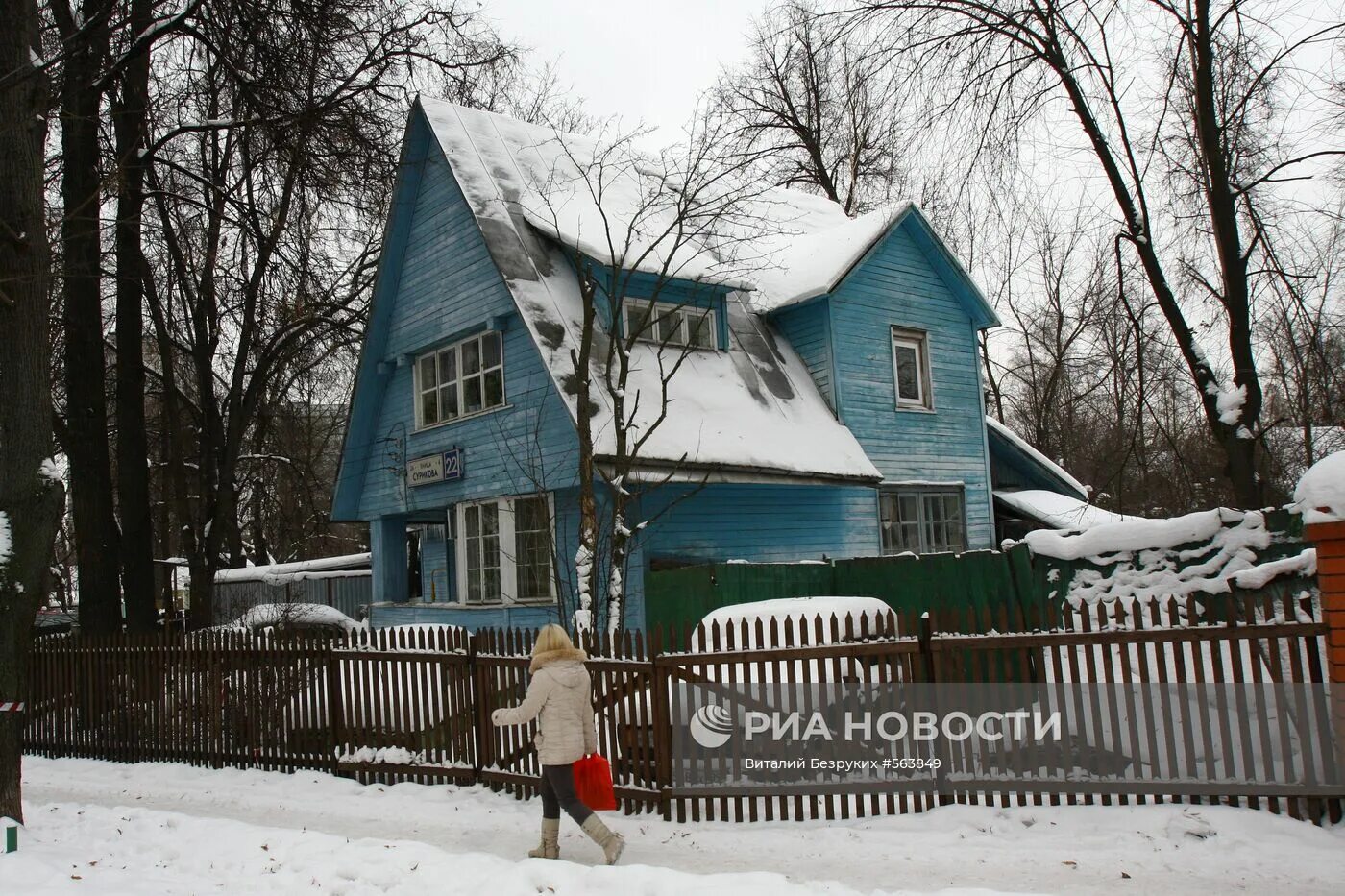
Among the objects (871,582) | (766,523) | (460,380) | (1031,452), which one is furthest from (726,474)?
(1031,452)

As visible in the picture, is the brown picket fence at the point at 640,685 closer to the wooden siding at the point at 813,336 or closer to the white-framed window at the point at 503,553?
the white-framed window at the point at 503,553

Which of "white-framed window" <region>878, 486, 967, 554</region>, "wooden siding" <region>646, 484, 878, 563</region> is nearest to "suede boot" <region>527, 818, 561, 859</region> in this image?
"wooden siding" <region>646, 484, 878, 563</region>

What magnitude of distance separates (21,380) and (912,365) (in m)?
14.3

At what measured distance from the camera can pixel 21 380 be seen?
758 centimetres

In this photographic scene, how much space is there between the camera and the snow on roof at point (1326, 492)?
19.7 feet

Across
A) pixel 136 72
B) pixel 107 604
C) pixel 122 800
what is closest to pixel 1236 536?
pixel 122 800

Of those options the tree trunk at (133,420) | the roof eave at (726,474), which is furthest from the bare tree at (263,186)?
the roof eave at (726,474)

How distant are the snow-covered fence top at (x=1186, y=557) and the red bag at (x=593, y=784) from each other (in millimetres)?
4149

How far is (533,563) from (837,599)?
20.9 feet

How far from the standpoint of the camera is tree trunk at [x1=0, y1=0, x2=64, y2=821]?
735cm

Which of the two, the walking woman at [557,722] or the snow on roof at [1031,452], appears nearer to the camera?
the walking woman at [557,722]

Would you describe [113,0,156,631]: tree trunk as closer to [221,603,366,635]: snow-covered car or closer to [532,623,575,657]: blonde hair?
[221,603,366,635]: snow-covered car

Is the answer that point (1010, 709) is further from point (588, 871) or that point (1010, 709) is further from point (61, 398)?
point (61, 398)

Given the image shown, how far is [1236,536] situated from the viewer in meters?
8.69
